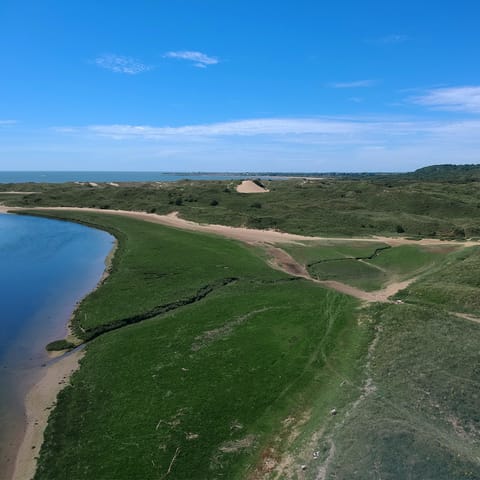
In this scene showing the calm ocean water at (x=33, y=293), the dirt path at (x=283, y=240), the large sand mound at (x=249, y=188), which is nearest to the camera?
the calm ocean water at (x=33, y=293)

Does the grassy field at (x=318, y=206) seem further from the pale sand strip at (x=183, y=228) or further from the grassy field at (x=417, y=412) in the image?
the grassy field at (x=417, y=412)

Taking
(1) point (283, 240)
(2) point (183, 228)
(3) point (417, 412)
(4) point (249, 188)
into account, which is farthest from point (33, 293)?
(4) point (249, 188)

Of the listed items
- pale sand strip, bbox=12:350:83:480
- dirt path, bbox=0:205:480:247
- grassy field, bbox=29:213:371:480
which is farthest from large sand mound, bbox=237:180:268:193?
pale sand strip, bbox=12:350:83:480

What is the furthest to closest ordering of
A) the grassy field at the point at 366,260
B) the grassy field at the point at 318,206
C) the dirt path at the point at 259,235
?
the grassy field at the point at 318,206, the dirt path at the point at 259,235, the grassy field at the point at 366,260

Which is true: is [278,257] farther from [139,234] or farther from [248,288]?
[139,234]

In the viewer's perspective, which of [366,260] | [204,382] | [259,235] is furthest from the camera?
[259,235]

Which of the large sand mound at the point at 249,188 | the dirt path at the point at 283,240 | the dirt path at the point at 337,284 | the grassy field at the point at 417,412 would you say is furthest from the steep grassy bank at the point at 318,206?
the grassy field at the point at 417,412

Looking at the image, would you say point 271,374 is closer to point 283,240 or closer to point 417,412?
point 417,412
